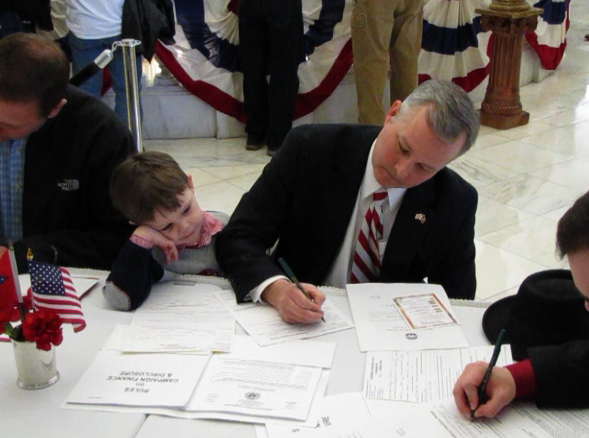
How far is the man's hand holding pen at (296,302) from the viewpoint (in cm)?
163

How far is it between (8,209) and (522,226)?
266cm

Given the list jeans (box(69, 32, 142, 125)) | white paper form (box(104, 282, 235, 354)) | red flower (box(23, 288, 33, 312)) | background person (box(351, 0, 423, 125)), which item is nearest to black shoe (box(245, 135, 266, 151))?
background person (box(351, 0, 423, 125))

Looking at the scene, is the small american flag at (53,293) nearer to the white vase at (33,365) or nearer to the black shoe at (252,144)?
the white vase at (33,365)

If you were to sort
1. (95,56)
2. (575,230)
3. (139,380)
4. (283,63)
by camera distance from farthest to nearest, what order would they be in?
(283,63) < (95,56) < (139,380) < (575,230)

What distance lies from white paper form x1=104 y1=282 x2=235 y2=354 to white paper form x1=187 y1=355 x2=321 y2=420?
3.0 inches

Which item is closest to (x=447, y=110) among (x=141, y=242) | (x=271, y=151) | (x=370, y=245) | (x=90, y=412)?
(x=370, y=245)

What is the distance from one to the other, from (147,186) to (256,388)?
0.59 m

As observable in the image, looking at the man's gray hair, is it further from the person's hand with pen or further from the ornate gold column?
the ornate gold column

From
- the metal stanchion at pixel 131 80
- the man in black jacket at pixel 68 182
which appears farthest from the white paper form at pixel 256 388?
the metal stanchion at pixel 131 80

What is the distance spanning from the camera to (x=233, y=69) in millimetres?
5043

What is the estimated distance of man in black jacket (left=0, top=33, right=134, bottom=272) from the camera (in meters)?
2.05

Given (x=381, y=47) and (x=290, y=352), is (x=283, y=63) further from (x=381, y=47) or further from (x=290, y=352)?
(x=290, y=352)

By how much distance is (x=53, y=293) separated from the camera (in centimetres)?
144

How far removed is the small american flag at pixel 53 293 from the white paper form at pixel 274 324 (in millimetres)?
360
